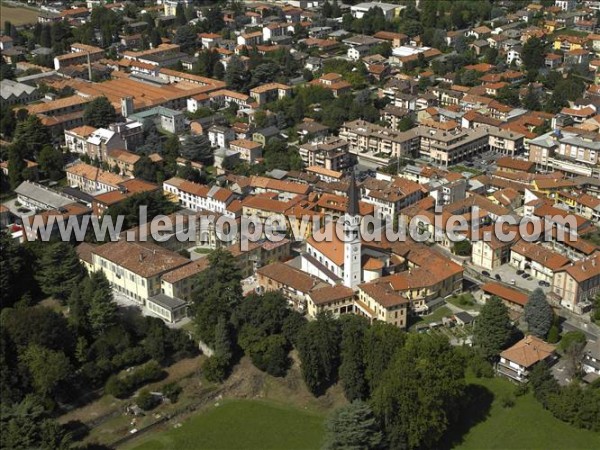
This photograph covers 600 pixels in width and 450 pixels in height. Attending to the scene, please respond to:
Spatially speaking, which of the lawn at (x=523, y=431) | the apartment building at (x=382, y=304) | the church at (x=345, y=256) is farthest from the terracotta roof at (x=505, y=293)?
the lawn at (x=523, y=431)

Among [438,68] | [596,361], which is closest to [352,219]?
[596,361]

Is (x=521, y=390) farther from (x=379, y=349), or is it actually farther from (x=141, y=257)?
(x=141, y=257)

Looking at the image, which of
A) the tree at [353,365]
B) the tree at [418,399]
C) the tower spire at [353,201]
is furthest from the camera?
the tower spire at [353,201]

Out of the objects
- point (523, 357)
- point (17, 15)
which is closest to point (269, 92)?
point (523, 357)

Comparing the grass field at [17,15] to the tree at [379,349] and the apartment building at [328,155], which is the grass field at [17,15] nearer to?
the apartment building at [328,155]

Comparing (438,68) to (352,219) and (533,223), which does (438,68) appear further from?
(352,219)
